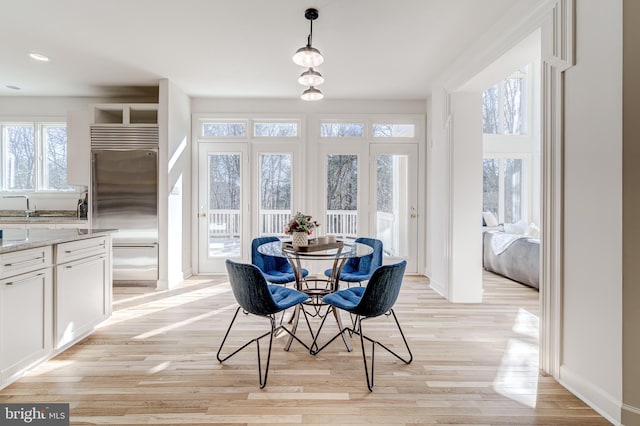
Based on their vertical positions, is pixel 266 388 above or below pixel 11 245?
below

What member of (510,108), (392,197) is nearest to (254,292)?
(392,197)

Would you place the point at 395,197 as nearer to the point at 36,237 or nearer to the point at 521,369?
the point at 521,369

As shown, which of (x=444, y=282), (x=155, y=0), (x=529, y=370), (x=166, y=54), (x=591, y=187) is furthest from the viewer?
(x=444, y=282)

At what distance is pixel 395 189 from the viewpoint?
199 inches

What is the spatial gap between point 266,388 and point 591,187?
2.32m

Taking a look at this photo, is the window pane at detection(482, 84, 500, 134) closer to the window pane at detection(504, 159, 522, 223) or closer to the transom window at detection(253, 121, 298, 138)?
the window pane at detection(504, 159, 522, 223)

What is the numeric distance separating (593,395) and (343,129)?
4179mm

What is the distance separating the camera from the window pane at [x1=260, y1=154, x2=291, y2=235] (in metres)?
5.00

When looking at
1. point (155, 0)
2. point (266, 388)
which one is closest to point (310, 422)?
point (266, 388)

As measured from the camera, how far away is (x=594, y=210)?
183 cm

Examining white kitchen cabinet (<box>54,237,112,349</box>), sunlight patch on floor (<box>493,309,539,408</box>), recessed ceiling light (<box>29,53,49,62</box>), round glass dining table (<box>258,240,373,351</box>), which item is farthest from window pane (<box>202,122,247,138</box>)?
sunlight patch on floor (<box>493,309,539,408</box>)

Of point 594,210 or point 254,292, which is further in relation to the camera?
point 254,292

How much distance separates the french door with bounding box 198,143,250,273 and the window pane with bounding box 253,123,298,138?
327mm

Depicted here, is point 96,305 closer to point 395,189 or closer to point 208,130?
point 208,130
